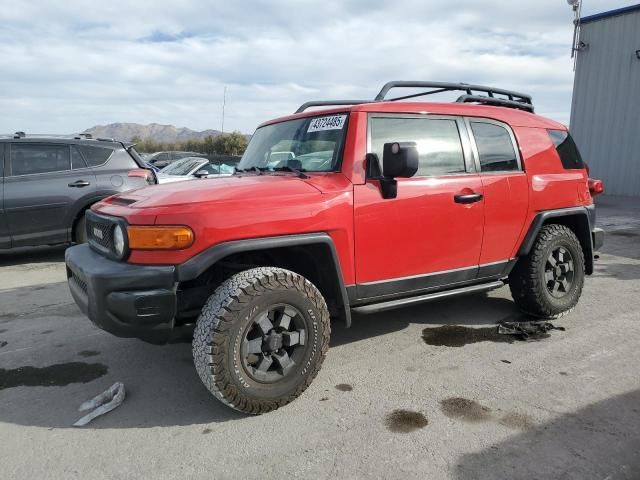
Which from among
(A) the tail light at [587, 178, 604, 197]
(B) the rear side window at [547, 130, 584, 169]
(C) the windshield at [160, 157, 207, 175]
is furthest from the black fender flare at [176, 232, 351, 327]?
(C) the windshield at [160, 157, 207, 175]

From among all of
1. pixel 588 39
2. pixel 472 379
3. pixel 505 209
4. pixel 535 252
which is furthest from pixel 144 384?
pixel 588 39

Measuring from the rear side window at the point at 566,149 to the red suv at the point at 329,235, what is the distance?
2 centimetres

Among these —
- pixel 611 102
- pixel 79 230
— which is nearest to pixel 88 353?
pixel 79 230

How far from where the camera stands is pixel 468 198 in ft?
12.3

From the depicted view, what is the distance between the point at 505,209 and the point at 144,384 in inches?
115

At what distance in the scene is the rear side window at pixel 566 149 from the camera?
4504mm

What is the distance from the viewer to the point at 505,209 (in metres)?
3.99

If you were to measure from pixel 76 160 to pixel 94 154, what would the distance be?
26cm

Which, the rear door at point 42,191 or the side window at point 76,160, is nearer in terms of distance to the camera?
the rear door at point 42,191

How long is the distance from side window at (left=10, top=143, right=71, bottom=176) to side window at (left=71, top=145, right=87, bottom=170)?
0.05 m

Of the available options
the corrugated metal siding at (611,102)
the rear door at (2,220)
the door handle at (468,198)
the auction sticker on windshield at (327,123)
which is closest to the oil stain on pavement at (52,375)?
the auction sticker on windshield at (327,123)

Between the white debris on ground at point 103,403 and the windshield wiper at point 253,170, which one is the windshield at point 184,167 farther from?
the white debris on ground at point 103,403

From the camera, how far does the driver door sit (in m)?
3.36

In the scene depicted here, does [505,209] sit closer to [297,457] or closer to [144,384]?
[297,457]
